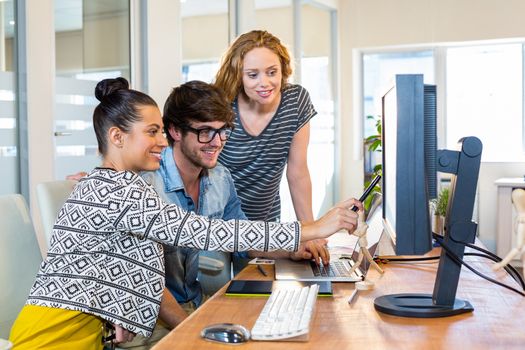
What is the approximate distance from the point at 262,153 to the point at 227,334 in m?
1.25

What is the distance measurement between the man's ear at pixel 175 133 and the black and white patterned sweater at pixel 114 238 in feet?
1.04

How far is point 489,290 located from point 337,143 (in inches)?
187

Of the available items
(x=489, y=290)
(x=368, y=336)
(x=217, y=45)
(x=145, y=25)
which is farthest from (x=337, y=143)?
(x=368, y=336)

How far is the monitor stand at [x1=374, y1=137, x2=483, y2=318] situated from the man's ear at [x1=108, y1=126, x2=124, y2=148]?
67 cm

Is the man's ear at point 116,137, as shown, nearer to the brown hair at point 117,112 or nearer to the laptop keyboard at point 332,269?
the brown hair at point 117,112

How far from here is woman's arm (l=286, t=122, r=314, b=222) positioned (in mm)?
2312

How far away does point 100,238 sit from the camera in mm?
1399

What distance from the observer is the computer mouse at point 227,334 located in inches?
41.9

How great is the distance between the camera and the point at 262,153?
2.28 m

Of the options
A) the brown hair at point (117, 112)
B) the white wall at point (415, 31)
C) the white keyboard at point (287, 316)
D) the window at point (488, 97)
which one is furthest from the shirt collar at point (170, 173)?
the window at point (488, 97)

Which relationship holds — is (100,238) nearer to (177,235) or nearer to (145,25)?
(177,235)

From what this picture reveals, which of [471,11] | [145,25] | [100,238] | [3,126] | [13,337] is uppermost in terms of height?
[471,11]

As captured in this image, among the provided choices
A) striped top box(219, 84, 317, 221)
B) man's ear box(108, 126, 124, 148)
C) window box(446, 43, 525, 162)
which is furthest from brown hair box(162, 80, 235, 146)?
window box(446, 43, 525, 162)

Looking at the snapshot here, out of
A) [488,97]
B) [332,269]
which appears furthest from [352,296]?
[488,97]
